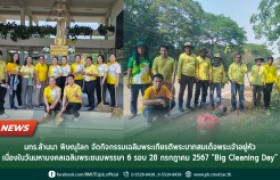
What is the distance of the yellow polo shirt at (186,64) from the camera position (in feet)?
18.5

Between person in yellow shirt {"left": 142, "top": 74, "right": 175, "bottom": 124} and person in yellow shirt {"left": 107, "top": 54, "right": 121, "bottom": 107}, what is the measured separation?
576mm

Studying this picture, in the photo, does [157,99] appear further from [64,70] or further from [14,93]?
[14,93]

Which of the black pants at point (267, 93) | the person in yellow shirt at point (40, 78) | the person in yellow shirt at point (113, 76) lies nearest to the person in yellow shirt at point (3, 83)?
the person in yellow shirt at point (40, 78)

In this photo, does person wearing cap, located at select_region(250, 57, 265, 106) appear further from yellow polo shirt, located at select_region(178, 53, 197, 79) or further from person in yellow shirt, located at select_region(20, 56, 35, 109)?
person in yellow shirt, located at select_region(20, 56, 35, 109)

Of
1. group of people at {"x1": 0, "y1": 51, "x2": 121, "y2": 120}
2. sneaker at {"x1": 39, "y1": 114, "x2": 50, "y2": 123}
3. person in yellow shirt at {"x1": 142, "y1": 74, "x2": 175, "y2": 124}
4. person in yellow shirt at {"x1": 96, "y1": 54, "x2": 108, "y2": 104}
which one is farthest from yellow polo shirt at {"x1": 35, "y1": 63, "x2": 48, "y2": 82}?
person in yellow shirt at {"x1": 142, "y1": 74, "x2": 175, "y2": 124}

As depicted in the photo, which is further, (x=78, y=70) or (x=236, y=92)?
(x=78, y=70)

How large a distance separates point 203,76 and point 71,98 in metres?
1.78

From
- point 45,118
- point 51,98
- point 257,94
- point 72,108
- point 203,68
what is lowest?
point 45,118

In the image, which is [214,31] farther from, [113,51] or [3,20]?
[3,20]

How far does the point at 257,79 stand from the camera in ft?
18.8

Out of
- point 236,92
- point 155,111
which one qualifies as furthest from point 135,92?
point 236,92

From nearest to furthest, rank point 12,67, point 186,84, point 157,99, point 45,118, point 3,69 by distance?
point 157,99
point 186,84
point 45,118
point 3,69
point 12,67

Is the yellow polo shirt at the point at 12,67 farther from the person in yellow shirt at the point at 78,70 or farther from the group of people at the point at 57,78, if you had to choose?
the person in yellow shirt at the point at 78,70
